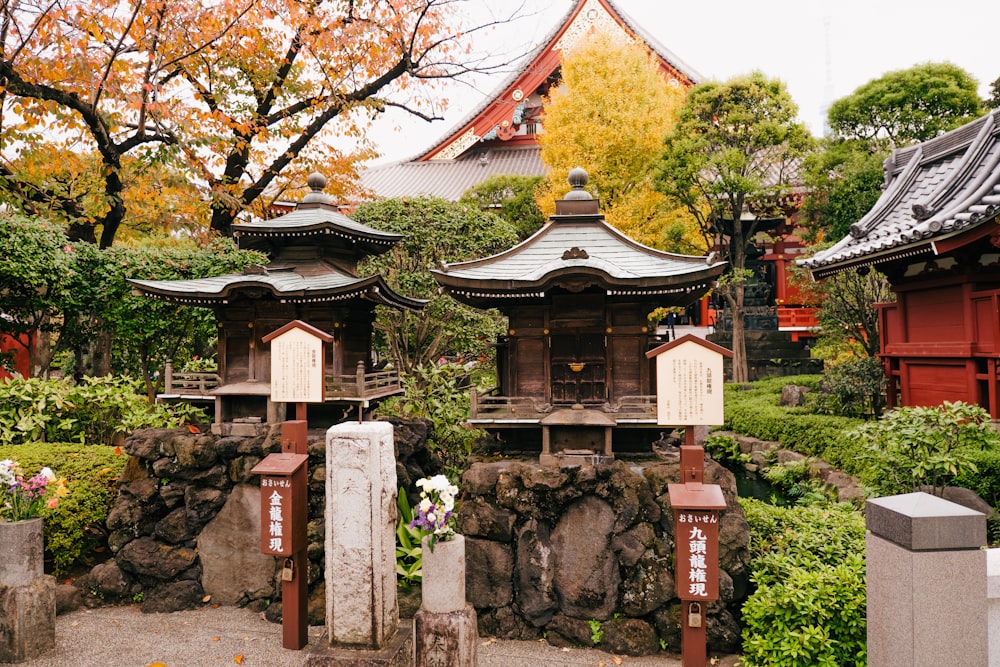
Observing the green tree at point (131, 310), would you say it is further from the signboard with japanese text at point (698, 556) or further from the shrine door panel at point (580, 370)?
the signboard with japanese text at point (698, 556)

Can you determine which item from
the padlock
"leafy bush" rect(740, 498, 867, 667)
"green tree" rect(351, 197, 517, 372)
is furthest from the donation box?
"green tree" rect(351, 197, 517, 372)

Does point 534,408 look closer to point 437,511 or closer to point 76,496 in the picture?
point 437,511

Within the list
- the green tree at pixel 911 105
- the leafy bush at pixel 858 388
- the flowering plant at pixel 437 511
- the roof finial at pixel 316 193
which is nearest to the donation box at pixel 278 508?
the flowering plant at pixel 437 511

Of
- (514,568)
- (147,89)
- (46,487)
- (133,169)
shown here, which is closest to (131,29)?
(147,89)

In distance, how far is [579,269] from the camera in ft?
24.1

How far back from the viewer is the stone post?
19.2 ft

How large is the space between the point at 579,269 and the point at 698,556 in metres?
3.56

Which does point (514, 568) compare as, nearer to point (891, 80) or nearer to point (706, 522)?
point (706, 522)

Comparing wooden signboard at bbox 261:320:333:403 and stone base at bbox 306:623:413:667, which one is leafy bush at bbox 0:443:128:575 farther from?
stone base at bbox 306:623:413:667

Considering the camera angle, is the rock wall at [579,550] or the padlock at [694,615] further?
the rock wall at [579,550]

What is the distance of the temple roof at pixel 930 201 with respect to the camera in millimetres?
8945

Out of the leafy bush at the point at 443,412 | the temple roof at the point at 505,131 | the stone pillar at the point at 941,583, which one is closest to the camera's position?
the stone pillar at the point at 941,583

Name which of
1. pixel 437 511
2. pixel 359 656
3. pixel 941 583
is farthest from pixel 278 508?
pixel 941 583

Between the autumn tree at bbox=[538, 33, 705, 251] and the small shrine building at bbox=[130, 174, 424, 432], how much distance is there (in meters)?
9.03
